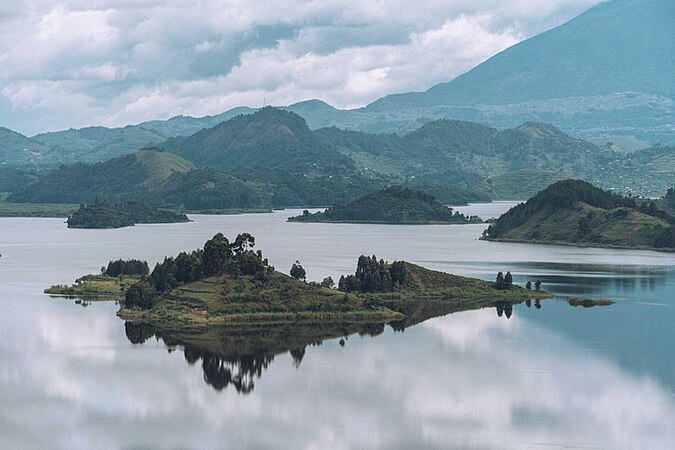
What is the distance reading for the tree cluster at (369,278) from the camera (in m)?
126

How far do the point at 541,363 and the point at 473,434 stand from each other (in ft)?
78.8

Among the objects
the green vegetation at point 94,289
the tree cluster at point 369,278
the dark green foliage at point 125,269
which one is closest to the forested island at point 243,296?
the tree cluster at point 369,278

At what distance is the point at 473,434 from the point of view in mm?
70062

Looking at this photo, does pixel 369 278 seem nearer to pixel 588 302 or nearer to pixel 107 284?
pixel 588 302

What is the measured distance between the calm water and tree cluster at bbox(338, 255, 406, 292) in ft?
40.7

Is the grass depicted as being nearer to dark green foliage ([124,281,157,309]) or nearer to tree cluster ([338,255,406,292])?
dark green foliage ([124,281,157,309])

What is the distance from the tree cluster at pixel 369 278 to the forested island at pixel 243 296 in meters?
0.11

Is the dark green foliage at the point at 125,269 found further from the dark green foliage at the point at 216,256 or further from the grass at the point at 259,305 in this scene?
the grass at the point at 259,305

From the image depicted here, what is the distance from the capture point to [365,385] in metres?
83.4

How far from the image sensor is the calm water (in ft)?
230

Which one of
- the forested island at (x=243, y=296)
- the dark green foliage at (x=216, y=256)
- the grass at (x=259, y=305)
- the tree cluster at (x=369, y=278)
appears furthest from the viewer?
the tree cluster at (x=369, y=278)

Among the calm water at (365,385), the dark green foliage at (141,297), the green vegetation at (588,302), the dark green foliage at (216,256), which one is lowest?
the calm water at (365,385)

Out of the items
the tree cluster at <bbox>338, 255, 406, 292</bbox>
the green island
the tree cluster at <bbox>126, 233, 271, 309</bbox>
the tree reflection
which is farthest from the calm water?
the tree cluster at <bbox>338, 255, 406, 292</bbox>

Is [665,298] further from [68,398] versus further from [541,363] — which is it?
[68,398]
